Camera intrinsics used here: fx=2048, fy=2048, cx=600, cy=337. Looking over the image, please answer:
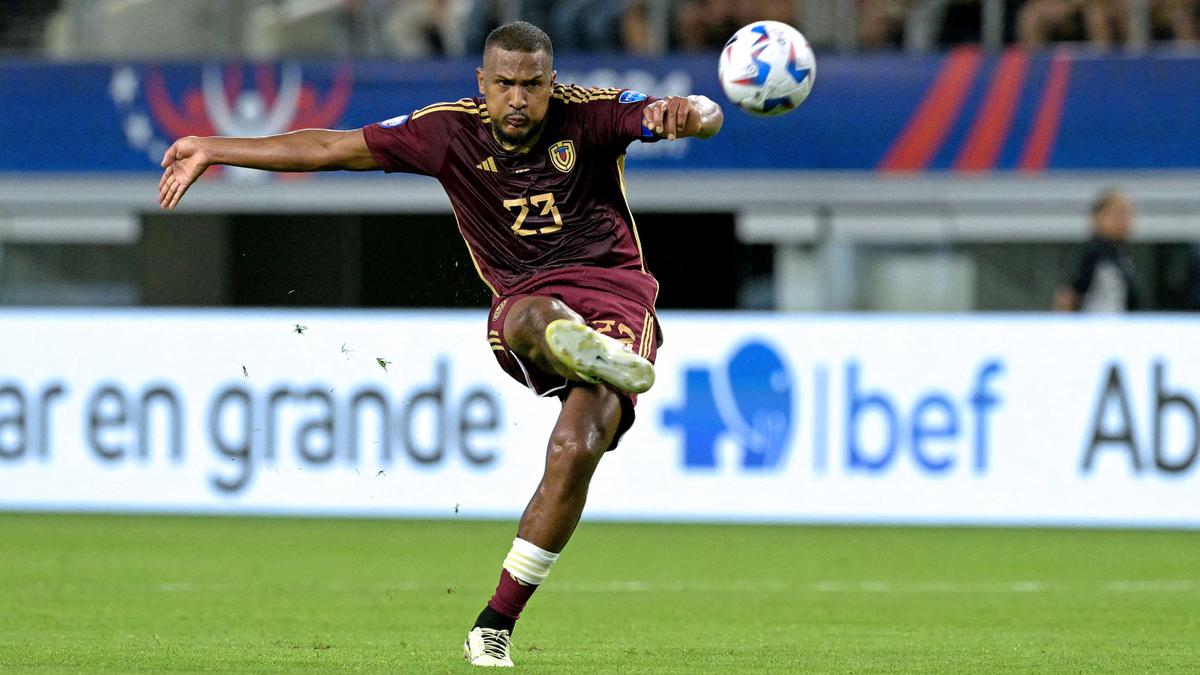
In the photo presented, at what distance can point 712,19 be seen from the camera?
18.2m

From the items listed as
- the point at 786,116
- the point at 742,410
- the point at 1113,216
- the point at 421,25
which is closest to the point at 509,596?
the point at 742,410

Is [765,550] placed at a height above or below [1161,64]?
below

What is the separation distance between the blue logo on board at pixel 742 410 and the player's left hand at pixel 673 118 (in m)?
7.22

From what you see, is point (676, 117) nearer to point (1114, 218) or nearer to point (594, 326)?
point (594, 326)

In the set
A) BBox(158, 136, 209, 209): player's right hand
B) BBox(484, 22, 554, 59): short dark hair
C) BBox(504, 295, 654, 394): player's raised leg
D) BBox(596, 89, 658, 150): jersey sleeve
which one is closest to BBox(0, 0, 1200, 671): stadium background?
BBox(504, 295, 654, 394): player's raised leg

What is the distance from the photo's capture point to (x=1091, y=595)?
984 centimetres

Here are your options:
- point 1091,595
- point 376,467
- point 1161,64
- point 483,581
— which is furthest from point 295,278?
point 1091,595

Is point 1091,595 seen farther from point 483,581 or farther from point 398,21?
point 398,21

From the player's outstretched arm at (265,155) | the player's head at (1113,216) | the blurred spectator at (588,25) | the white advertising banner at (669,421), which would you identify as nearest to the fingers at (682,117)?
the player's outstretched arm at (265,155)

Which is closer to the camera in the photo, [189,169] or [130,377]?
[189,169]

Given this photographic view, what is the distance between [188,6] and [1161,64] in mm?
8986

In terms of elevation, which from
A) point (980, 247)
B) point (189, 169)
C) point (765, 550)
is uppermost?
point (189, 169)

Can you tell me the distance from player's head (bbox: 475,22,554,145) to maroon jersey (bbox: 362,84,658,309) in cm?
19

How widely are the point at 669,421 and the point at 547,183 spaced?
6.94m
